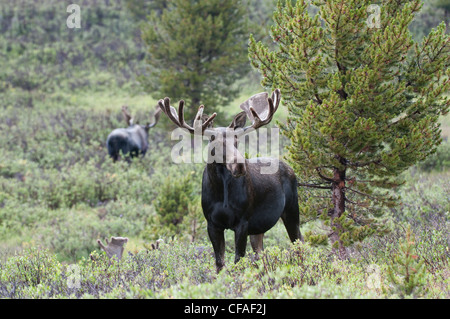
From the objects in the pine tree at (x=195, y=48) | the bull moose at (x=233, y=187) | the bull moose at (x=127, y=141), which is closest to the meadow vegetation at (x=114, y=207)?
the bull moose at (x=233, y=187)

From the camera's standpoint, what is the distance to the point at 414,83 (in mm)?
7301

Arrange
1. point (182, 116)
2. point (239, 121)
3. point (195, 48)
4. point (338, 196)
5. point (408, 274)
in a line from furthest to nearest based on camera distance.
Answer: point (195, 48)
point (338, 196)
point (239, 121)
point (182, 116)
point (408, 274)

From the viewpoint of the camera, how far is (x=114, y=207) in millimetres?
14242

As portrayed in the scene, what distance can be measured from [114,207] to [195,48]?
8357mm

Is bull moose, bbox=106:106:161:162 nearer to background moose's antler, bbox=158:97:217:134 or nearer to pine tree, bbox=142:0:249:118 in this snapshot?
pine tree, bbox=142:0:249:118

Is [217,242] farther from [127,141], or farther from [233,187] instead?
[127,141]

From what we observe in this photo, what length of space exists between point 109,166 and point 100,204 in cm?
319

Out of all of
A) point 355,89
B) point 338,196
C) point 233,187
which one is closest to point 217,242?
point 233,187

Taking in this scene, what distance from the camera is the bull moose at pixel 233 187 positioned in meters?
5.66

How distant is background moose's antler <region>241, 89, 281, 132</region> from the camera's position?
591 centimetres

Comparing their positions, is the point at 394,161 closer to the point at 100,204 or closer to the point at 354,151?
the point at 354,151

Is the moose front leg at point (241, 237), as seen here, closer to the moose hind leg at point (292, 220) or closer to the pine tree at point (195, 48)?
the moose hind leg at point (292, 220)

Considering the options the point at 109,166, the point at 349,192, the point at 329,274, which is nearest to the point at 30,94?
the point at 109,166
